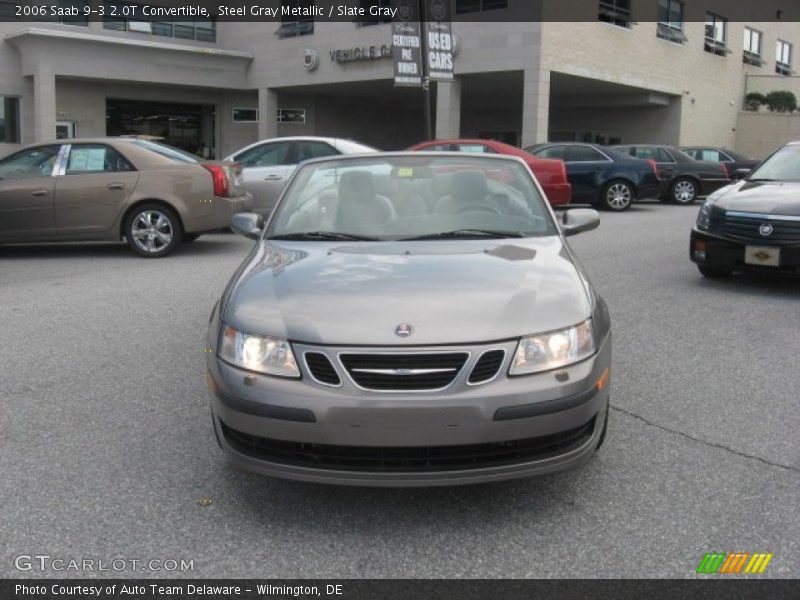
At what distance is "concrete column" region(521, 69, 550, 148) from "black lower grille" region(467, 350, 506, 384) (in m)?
21.8

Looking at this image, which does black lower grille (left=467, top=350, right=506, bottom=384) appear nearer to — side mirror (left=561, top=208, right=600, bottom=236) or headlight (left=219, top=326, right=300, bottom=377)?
headlight (left=219, top=326, right=300, bottom=377)

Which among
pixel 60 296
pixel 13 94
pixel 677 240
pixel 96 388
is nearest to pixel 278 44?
pixel 13 94

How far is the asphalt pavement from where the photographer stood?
9.62ft

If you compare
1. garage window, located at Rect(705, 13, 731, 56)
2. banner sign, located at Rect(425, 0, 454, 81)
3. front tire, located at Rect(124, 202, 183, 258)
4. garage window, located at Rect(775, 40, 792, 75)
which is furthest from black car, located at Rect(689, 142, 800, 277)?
garage window, located at Rect(775, 40, 792, 75)

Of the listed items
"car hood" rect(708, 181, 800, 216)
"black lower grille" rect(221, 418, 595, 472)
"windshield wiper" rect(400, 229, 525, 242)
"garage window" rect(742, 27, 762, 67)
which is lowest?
"black lower grille" rect(221, 418, 595, 472)

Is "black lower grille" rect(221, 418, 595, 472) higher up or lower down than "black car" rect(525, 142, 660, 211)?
lower down

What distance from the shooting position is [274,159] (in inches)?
498

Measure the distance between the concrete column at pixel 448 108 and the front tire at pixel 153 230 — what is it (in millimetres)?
16443

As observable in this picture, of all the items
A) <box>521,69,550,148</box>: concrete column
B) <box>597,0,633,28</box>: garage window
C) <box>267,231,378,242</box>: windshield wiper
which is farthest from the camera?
<box>597,0,633,28</box>: garage window

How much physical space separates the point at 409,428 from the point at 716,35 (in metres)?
34.2

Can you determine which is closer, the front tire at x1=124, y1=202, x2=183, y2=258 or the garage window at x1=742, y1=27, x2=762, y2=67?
the front tire at x1=124, y1=202, x2=183, y2=258

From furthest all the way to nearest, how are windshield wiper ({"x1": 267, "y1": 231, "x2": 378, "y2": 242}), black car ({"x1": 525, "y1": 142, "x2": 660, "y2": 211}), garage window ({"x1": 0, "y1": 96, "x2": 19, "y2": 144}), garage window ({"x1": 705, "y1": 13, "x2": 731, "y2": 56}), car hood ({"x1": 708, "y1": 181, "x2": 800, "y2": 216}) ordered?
1. garage window ({"x1": 705, "y1": 13, "x2": 731, "y2": 56})
2. garage window ({"x1": 0, "y1": 96, "x2": 19, "y2": 144})
3. black car ({"x1": 525, "y1": 142, "x2": 660, "y2": 211})
4. car hood ({"x1": 708, "y1": 181, "x2": 800, "y2": 216})
5. windshield wiper ({"x1": 267, "y1": 231, "x2": 378, "y2": 242})

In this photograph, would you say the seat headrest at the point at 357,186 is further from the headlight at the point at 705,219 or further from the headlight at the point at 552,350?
the headlight at the point at 705,219

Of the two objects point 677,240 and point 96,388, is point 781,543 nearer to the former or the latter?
point 96,388
